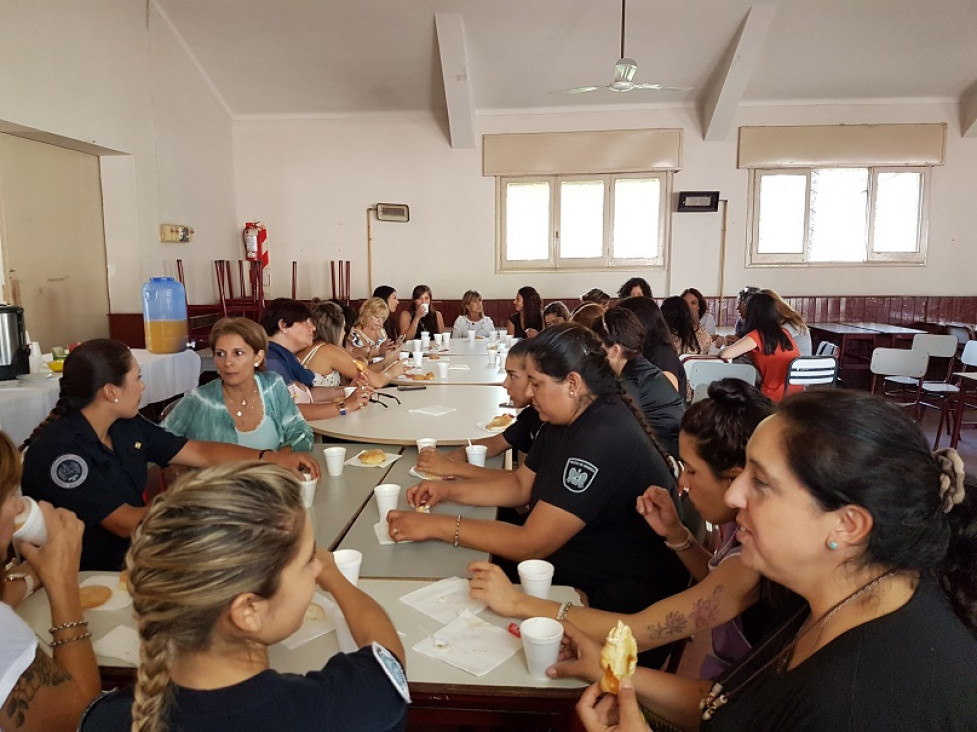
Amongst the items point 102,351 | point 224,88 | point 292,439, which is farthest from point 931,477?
point 224,88

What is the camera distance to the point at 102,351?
6.97 ft

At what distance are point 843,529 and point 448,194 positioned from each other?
876 cm

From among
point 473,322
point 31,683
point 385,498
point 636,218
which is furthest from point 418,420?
point 636,218

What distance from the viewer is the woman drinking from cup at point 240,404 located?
8.88 feet

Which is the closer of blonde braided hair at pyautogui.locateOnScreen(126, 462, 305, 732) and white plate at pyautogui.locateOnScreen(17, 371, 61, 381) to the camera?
blonde braided hair at pyautogui.locateOnScreen(126, 462, 305, 732)

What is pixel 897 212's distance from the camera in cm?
887

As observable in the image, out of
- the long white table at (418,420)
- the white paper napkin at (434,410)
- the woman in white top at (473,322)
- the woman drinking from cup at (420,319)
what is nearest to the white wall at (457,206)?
the woman in white top at (473,322)

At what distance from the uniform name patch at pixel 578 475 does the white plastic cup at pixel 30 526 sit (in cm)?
123

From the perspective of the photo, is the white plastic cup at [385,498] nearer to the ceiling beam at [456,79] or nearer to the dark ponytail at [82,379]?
the dark ponytail at [82,379]

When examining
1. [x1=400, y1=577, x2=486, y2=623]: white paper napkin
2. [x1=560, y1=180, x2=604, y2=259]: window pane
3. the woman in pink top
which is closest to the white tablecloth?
[x1=400, y1=577, x2=486, y2=623]: white paper napkin

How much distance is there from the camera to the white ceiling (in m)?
7.04

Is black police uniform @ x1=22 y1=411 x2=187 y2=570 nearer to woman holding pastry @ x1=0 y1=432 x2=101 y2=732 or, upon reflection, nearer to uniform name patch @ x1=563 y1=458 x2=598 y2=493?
woman holding pastry @ x1=0 y1=432 x2=101 y2=732

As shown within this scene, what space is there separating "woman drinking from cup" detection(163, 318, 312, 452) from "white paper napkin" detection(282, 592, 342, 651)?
1.27 meters

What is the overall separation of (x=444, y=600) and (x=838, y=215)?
9.26 m
